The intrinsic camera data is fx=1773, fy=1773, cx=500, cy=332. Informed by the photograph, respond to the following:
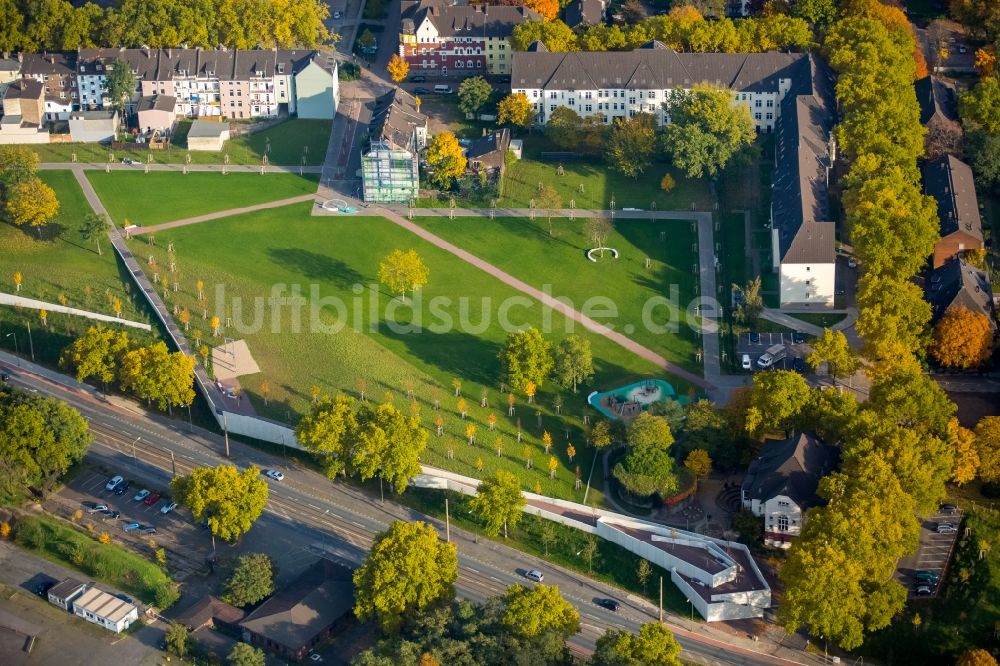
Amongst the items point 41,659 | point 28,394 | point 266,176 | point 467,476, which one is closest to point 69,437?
point 28,394

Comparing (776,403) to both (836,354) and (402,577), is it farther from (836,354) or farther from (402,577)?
(402,577)

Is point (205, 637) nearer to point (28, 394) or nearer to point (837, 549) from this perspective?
point (28, 394)

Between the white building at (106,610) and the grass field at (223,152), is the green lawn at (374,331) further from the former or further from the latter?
the white building at (106,610)

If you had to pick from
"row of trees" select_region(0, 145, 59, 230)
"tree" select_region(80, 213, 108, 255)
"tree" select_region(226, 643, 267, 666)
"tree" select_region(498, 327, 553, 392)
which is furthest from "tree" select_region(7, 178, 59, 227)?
"tree" select_region(226, 643, 267, 666)

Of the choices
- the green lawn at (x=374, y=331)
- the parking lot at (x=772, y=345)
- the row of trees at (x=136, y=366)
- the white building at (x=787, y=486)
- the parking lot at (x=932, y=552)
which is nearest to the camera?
the parking lot at (x=932, y=552)

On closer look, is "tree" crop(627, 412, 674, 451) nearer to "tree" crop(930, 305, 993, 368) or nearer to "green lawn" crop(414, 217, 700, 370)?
"green lawn" crop(414, 217, 700, 370)

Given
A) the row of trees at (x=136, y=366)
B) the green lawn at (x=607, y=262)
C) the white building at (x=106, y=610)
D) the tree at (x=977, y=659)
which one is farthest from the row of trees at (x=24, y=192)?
the tree at (x=977, y=659)

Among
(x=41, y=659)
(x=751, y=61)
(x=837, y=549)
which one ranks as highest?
(x=751, y=61)
